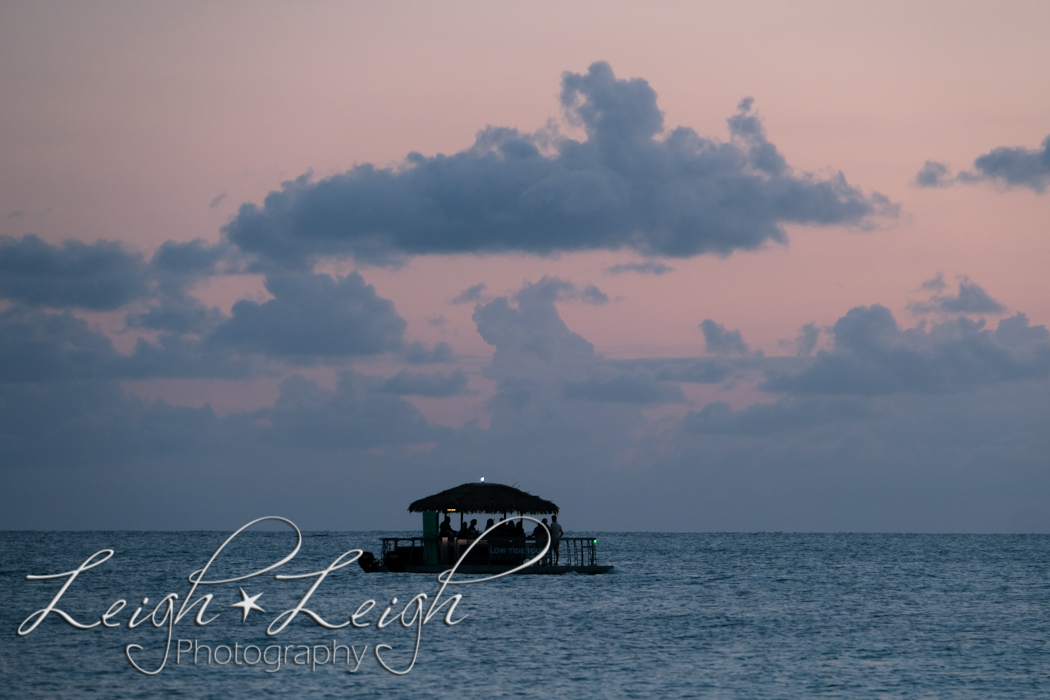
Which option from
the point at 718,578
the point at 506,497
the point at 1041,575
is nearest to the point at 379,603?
the point at 506,497

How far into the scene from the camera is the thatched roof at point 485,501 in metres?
41.1

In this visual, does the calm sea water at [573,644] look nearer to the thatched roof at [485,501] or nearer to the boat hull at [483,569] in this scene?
the boat hull at [483,569]

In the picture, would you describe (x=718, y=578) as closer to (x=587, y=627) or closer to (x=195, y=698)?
(x=587, y=627)

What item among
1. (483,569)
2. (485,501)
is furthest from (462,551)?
(485,501)

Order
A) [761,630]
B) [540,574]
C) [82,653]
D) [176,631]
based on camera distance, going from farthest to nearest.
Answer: [540,574], [761,630], [176,631], [82,653]

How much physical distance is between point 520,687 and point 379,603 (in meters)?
14.9

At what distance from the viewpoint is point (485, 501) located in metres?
41.2

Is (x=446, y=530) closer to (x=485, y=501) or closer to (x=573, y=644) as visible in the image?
(x=485, y=501)

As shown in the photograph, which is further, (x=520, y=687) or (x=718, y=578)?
(x=718, y=578)

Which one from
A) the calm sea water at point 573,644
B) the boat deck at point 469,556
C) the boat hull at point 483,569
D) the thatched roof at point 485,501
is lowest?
the calm sea water at point 573,644

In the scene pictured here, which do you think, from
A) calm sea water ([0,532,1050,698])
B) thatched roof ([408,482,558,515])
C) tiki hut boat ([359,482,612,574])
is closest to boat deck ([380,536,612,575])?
tiki hut boat ([359,482,612,574])

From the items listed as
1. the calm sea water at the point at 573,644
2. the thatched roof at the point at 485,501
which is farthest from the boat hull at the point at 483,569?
the thatched roof at the point at 485,501

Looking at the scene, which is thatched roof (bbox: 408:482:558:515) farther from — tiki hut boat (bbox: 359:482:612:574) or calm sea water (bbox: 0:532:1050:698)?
calm sea water (bbox: 0:532:1050:698)

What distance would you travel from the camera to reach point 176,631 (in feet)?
96.5
